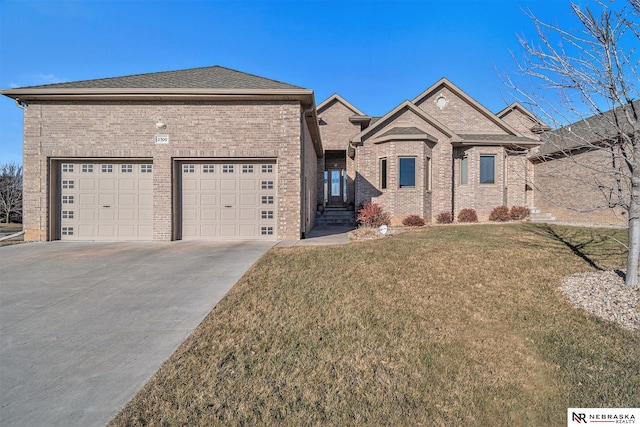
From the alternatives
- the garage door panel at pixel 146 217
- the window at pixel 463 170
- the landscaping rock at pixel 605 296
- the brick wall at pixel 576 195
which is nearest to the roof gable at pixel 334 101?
the window at pixel 463 170

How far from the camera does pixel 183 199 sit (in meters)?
10.2

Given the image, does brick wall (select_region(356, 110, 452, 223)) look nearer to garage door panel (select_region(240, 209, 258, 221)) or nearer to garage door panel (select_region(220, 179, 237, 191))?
garage door panel (select_region(240, 209, 258, 221))

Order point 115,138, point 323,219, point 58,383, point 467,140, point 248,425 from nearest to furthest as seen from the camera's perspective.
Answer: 1. point 248,425
2. point 58,383
3. point 115,138
4. point 467,140
5. point 323,219

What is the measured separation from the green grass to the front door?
53.4 ft

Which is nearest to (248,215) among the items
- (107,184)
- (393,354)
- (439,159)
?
(107,184)

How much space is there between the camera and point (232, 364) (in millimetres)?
3229

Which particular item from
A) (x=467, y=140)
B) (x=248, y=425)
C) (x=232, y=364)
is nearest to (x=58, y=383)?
(x=232, y=364)

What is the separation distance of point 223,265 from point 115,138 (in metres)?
6.97

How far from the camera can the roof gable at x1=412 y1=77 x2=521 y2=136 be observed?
17.5 metres

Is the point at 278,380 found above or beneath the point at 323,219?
beneath

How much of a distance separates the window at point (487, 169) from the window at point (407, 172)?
4.47 meters

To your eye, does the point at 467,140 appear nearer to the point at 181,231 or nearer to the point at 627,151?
the point at 627,151

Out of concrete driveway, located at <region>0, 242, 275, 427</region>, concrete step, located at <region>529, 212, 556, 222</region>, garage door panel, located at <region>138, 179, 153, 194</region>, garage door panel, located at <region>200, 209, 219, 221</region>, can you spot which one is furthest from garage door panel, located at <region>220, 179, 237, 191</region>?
concrete step, located at <region>529, 212, 556, 222</region>

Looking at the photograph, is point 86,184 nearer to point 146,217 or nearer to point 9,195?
point 146,217
